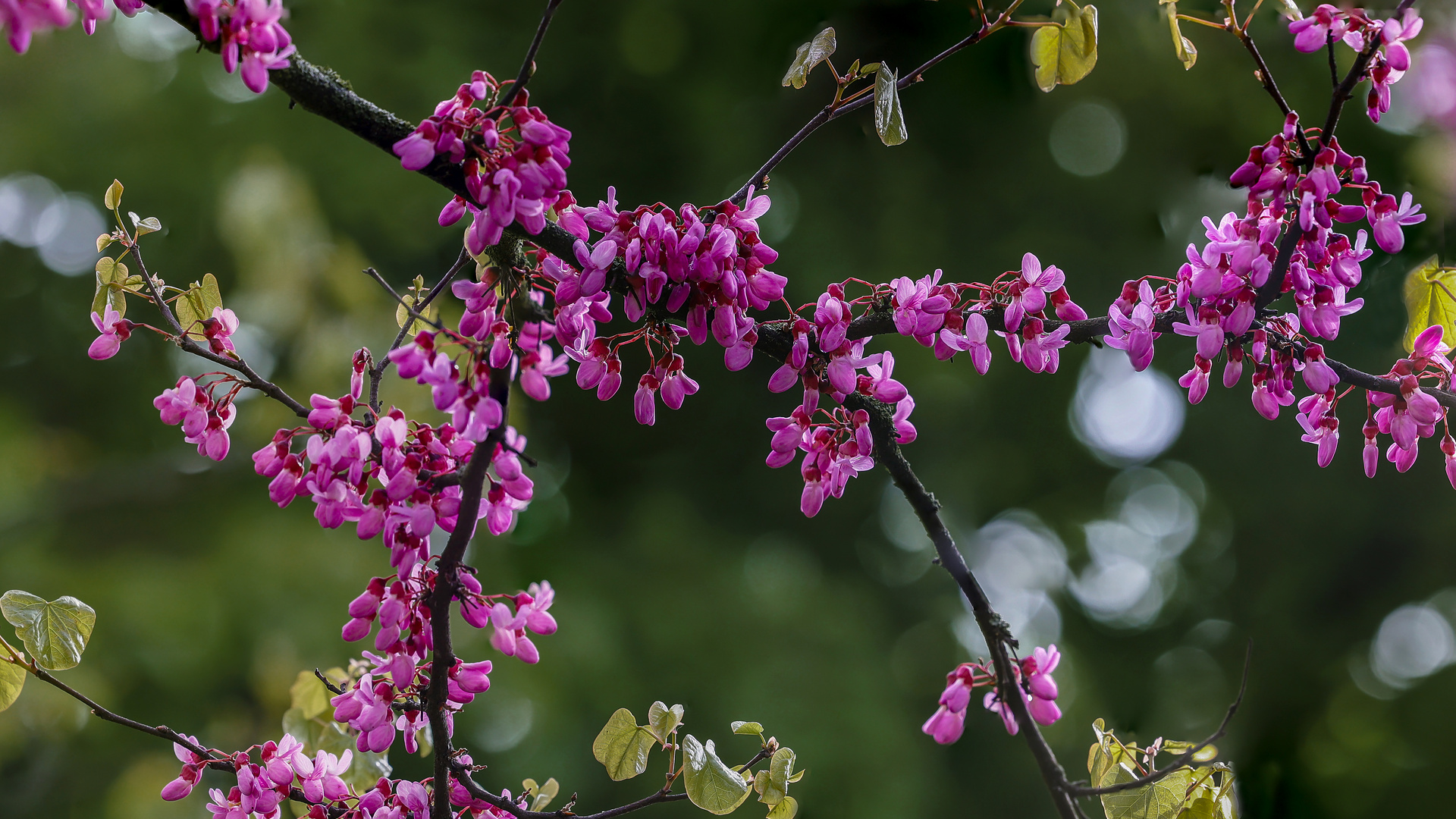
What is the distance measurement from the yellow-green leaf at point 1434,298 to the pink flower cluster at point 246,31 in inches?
34.1

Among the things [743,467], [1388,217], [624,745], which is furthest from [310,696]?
[743,467]

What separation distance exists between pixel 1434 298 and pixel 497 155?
0.77 metres

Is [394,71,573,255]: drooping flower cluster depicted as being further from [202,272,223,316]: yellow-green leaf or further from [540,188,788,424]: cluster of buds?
[202,272,223,316]: yellow-green leaf

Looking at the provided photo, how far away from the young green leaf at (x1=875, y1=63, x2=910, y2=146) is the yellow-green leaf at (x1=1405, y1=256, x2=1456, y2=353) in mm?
475

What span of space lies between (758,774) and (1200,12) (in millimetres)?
2043

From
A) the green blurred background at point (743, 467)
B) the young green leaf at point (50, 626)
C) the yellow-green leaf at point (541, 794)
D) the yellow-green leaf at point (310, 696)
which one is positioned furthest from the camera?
the green blurred background at point (743, 467)

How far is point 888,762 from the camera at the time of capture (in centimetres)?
272

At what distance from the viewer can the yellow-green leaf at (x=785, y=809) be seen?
72 centimetres

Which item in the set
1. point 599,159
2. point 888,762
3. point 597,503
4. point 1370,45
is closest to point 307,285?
point 599,159

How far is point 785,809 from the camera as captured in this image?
73 centimetres

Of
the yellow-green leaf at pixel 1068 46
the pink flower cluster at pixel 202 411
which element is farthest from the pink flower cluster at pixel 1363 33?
the pink flower cluster at pixel 202 411

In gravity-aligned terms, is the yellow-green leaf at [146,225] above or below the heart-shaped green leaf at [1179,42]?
below

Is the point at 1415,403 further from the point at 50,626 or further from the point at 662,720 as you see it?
the point at 50,626

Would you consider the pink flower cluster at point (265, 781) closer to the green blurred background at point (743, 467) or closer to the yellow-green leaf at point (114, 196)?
the yellow-green leaf at point (114, 196)
